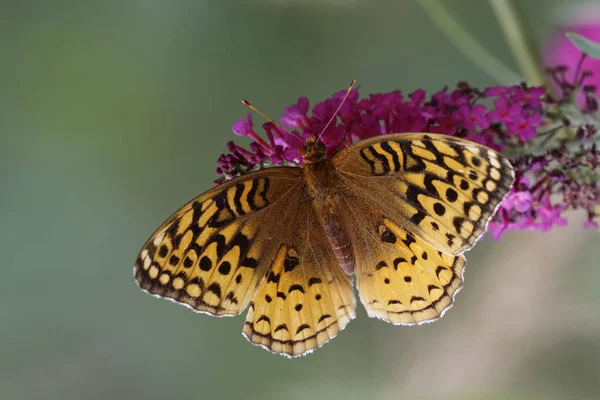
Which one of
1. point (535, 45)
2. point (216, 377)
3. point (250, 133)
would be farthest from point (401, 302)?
point (216, 377)

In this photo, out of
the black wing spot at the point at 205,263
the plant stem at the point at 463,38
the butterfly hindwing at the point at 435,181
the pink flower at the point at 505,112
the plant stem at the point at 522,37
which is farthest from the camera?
the plant stem at the point at 463,38

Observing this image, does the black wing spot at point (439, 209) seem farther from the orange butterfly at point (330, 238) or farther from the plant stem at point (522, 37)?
the plant stem at point (522, 37)

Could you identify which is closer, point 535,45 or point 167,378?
point 535,45

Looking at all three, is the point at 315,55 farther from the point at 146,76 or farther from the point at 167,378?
the point at 167,378

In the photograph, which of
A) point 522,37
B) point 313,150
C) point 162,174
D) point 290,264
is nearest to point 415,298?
point 290,264

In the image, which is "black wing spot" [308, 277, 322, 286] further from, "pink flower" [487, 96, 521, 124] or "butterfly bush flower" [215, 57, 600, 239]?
"pink flower" [487, 96, 521, 124]

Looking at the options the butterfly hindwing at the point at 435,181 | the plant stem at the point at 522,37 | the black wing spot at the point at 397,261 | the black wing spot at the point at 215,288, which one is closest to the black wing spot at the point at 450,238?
the butterfly hindwing at the point at 435,181

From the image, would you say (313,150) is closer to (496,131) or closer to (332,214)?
(332,214)
